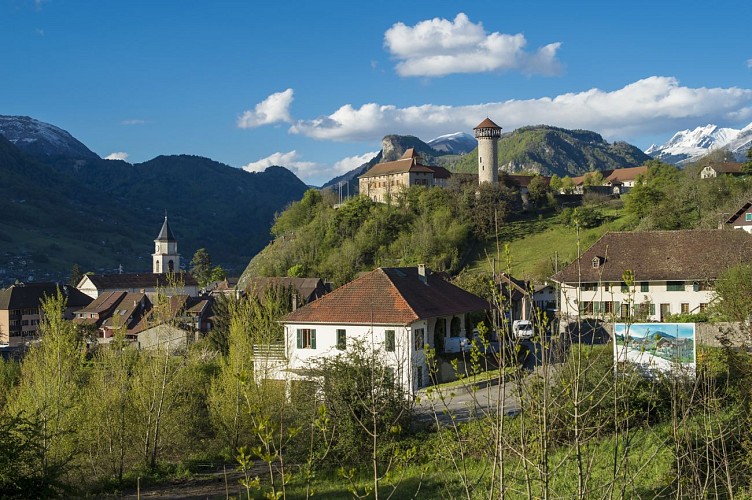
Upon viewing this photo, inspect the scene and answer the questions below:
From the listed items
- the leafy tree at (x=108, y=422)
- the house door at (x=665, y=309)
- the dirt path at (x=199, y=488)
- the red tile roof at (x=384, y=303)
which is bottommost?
the dirt path at (x=199, y=488)

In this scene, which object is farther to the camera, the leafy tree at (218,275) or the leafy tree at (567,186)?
the leafy tree at (218,275)

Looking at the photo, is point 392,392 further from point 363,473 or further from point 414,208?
point 414,208

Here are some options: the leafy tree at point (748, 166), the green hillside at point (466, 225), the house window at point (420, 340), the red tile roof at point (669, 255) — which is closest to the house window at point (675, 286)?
the red tile roof at point (669, 255)

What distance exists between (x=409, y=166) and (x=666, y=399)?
275 ft

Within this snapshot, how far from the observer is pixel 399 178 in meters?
102

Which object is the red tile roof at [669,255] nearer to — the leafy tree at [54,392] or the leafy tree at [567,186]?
the leafy tree at [54,392]

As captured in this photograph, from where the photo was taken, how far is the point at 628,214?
7469cm

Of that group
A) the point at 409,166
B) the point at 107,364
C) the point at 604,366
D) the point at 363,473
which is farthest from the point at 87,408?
the point at 409,166

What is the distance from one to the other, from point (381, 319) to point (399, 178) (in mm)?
72138

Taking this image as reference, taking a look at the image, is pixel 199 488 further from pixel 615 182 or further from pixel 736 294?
pixel 615 182

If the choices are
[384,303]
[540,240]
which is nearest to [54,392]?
[384,303]

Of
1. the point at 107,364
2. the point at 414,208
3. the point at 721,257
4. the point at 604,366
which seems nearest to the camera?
the point at 604,366

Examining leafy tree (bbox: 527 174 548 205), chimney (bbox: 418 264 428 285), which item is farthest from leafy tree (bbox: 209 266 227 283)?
chimney (bbox: 418 264 428 285)

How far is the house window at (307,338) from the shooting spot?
32625mm
